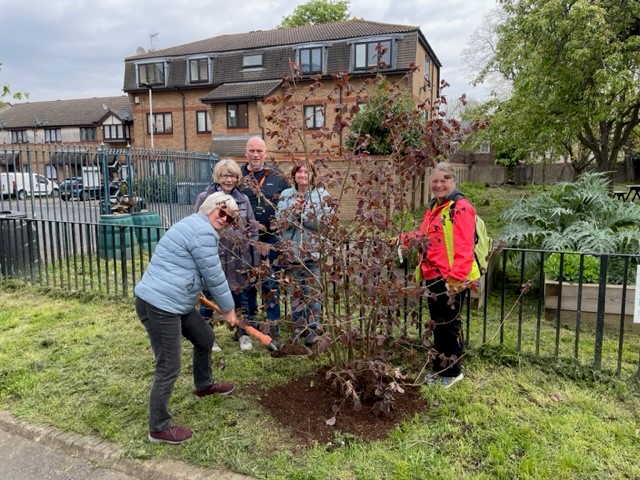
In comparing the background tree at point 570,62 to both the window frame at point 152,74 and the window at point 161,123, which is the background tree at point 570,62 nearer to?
the window at point 161,123

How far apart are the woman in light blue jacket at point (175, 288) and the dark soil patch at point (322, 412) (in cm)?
66

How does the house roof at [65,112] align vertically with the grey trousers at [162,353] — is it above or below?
above

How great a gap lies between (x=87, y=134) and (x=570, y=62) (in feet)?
136

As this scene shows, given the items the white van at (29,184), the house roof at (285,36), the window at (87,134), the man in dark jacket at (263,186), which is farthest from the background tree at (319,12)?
the man in dark jacket at (263,186)

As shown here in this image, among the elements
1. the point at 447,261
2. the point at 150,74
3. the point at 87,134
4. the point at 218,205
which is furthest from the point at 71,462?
the point at 87,134

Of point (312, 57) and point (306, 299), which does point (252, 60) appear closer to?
point (312, 57)

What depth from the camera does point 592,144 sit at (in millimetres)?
12984

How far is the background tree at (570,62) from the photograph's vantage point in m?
8.74

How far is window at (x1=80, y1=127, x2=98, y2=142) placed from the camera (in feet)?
137

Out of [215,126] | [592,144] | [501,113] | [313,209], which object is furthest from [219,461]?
[215,126]

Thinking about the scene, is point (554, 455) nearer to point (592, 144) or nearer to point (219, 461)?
point (219, 461)

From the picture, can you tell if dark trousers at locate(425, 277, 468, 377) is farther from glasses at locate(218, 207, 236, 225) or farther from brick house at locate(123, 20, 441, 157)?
brick house at locate(123, 20, 441, 157)

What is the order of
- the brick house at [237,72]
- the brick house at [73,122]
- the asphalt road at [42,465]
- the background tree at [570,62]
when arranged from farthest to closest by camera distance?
the brick house at [73,122]
the brick house at [237,72]
the background tree at [570,62]
the asphalt road at [42,465]

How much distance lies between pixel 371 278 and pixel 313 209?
0.57 metres
